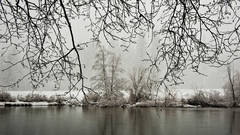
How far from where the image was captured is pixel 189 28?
7.35ft

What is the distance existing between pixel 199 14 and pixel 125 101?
68.7ft

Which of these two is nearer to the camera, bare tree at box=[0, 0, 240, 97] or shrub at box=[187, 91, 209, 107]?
bare tree at box=[0, 0, 240, 97]

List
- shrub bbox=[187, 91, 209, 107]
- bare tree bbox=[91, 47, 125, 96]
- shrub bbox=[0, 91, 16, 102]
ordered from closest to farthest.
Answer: bare tree bbox=[91, 47, 125, 96], shrub bbox=[0, 91, 16, 102], shrub bbox=[187, 91, 209, 107]

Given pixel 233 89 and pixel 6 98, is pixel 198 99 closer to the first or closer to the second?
pixel 233 89

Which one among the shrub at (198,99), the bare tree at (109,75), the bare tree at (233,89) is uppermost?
the bare tree at (109,75)

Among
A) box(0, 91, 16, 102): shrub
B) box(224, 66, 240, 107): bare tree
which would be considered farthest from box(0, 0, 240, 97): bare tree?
box(0, 91, 16, 102): shrub

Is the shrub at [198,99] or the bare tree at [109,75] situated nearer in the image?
the bare tree at [109,75]

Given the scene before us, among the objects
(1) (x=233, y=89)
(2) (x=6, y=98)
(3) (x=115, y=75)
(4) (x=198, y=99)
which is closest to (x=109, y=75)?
(3) (x=115, y=75)

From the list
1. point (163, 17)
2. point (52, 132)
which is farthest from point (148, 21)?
point (52, 132)

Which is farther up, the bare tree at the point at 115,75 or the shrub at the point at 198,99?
the bare tree at the point at 115,75

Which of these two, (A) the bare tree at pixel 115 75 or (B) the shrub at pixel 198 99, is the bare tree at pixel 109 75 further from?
(B) the shrub at pixel 198 99

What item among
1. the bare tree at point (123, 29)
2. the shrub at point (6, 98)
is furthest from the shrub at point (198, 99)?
the bare tree at point (123, 29)

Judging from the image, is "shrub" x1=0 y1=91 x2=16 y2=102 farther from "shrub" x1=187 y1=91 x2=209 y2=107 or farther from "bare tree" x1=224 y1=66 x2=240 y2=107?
"bare tree" x1=224 y1=66 x2=240 y2=107

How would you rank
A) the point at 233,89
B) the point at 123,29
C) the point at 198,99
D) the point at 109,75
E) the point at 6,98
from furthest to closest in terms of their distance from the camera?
the point at 109,75 → the point at 198,99 → the point at 6,98 → the point at 233,89 → the point at 123,29
